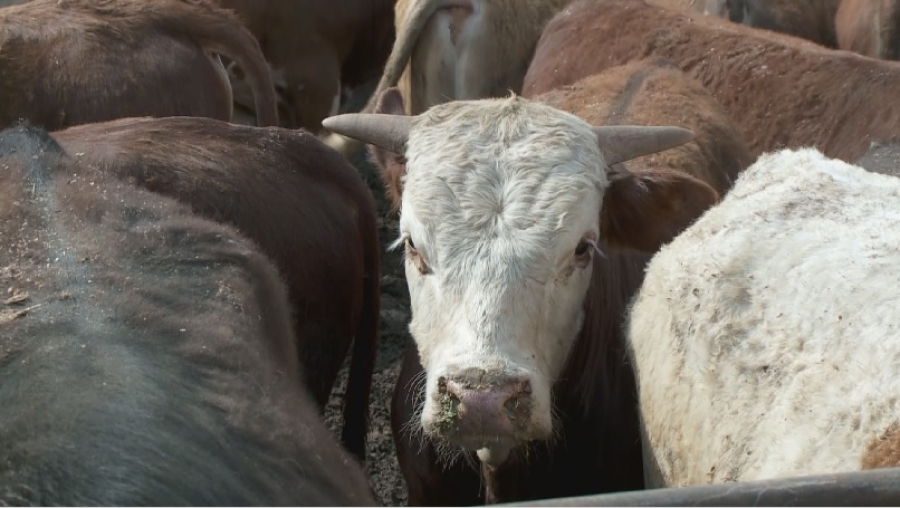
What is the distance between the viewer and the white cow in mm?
2107

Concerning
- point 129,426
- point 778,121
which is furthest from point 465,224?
point 778,121

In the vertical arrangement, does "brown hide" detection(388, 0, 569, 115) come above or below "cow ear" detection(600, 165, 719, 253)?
below

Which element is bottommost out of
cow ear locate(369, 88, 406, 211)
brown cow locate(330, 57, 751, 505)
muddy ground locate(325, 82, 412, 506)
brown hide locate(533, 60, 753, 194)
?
muddy ground locate(325, 82, 412, 506)

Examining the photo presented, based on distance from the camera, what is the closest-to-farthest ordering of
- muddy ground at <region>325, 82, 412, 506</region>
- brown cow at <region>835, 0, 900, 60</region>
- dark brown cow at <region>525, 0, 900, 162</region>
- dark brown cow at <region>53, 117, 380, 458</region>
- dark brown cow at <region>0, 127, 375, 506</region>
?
dark brown cow at <region>0, 127, 375, 506</region>, dark brown cow at <region>53, 117, 380, 458</region>, muddy ground at <region>325, 82, 412, 506</region>, dark brown cow at <region>525, 0, 900, 162</region>, brown cow at <region>835, 0, 900, 60</region>

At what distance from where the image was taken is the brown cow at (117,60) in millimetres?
4434

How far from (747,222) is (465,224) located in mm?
725

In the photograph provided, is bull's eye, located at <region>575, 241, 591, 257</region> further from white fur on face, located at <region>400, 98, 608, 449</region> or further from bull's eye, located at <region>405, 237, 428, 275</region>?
bull's eye, located at <region>405, 237, 428, 275</region>

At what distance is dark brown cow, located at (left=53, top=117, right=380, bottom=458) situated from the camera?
3303 mm

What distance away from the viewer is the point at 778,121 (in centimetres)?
524

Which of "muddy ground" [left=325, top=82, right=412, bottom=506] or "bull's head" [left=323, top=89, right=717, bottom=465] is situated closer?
"bull's head" [left=323, top=89, right=717, bottom=465]

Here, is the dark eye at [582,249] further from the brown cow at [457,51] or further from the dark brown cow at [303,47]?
the dark brown cow at [303,47]

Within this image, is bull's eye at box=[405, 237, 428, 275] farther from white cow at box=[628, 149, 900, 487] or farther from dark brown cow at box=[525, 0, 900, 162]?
dark brown cow at box=[525, 0, 900, 162]

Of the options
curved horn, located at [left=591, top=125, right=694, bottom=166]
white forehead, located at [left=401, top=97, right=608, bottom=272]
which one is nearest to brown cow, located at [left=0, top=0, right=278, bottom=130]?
white forehead, located at [left=401, top=97, right=608, bottom=272]

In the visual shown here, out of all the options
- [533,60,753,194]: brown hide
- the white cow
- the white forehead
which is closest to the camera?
the white cow
